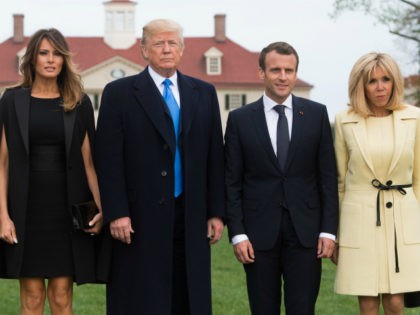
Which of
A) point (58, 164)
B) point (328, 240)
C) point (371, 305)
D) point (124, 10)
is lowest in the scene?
point (371, 305)

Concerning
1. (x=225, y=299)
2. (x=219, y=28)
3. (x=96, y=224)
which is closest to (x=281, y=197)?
(x=96, y=224)

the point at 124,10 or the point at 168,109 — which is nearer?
the point at 168,109

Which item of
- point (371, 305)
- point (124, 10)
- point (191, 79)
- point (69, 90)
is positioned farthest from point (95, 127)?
point (124, 10)

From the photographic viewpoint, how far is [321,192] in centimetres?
690

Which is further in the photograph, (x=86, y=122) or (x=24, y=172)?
(x=86, y=122)

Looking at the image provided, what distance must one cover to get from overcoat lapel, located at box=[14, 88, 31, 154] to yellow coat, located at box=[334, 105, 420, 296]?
229 cm

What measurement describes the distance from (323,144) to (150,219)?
1349 mm

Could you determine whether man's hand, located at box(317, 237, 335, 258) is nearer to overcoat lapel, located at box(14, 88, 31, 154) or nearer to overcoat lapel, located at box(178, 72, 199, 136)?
overcoat lapel, located at box(178, 72, 199, 136)

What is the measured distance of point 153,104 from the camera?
681 centimetres

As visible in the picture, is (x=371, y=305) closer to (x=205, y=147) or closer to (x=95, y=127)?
(x=205, y=147)

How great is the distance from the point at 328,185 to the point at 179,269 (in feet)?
4.00

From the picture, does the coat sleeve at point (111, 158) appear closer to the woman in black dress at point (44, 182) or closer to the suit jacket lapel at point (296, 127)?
the woman in black dress at point (44, 182)

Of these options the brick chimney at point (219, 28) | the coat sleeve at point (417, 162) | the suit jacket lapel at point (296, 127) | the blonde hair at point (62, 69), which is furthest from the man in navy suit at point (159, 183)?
the brick chimney at point (219, 28)

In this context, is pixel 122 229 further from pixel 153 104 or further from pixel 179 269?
pixel 153 104
